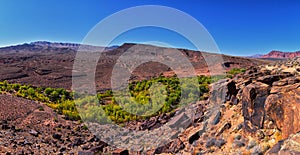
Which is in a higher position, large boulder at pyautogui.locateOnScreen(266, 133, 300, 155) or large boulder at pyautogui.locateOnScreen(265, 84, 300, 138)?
large boulder at pyautogui.locateOnScreen(265, 84, 300, 138)

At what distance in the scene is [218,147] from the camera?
26.9 feet

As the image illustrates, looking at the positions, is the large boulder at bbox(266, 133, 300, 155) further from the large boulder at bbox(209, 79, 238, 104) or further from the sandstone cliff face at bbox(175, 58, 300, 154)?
the large boulder at bbox(209, 79, 238, 104)

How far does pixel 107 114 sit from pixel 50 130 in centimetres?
490

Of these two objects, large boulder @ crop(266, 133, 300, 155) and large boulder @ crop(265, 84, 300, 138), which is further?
large boulder @ crop(265, 84, 300, 138)

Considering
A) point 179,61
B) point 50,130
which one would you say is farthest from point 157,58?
point 50,130

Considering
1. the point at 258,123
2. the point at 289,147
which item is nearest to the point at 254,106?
the point at 258,123

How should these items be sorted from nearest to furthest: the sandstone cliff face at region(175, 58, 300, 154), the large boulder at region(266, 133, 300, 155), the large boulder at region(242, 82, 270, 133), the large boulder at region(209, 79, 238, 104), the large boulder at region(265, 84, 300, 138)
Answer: the large boulder at region(266, 133, 300, 155), the large boulder at region(265, 84, 300, 138), the sandstone cliff face at region(175, 58, 300, 154), the large boulder at region(242, 82, 270, 133), the large boulder at region(209, 79, 238, 104)

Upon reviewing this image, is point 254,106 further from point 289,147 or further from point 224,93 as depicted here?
point 224,93

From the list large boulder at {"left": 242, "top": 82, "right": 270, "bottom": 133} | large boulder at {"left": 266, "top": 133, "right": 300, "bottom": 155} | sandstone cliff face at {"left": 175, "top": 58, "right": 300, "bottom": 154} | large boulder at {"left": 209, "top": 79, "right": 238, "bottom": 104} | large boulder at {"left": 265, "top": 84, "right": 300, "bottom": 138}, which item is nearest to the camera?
large boulder at {"left": 266, "top": 133, "right": 300, "bottom": 155}

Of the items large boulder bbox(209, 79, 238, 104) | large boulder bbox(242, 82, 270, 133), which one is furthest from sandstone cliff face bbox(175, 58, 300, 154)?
large boulder bbox(209, 79, 238, 104)

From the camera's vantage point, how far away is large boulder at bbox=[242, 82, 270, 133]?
24.8ft

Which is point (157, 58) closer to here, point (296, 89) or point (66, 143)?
point (66, 143)

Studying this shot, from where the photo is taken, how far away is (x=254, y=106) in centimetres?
784

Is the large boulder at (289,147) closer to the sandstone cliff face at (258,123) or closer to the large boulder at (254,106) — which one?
the sandstone cliff face at (258,123)
